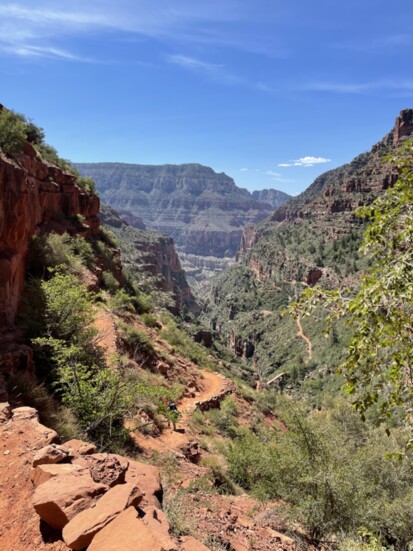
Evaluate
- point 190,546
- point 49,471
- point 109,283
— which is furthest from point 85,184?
point 190,546

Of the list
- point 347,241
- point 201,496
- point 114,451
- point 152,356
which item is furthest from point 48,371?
point 347,241

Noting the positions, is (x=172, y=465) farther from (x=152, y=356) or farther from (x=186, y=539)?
(x=152, y=356)

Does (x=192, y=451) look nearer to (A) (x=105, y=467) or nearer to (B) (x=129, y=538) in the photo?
(A) (x=105, y=467)

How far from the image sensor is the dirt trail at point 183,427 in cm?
1163

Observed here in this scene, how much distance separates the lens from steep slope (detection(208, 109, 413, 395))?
2126 inches

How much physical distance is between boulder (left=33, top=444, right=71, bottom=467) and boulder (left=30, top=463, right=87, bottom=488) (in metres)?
0.13

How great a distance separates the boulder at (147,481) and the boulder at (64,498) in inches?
33.1

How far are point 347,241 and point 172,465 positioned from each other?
76.8m

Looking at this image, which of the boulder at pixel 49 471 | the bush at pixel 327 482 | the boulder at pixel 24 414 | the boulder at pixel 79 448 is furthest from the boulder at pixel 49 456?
the bush at pixel 327 482

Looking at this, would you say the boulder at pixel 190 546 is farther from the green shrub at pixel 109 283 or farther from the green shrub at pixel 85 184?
the green shrub at pixel 85 184

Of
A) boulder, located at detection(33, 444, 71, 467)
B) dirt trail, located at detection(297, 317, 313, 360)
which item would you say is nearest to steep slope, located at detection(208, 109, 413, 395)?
dirt trail, located at detection(297, 317, 313, 360)

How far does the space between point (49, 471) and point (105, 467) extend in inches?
30.2

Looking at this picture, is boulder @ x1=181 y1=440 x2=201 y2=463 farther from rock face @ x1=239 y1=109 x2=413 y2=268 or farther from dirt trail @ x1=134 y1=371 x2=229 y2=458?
rock face @ x1=239 y1=109 x2=413 y2=268

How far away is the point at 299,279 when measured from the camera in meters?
82.5
